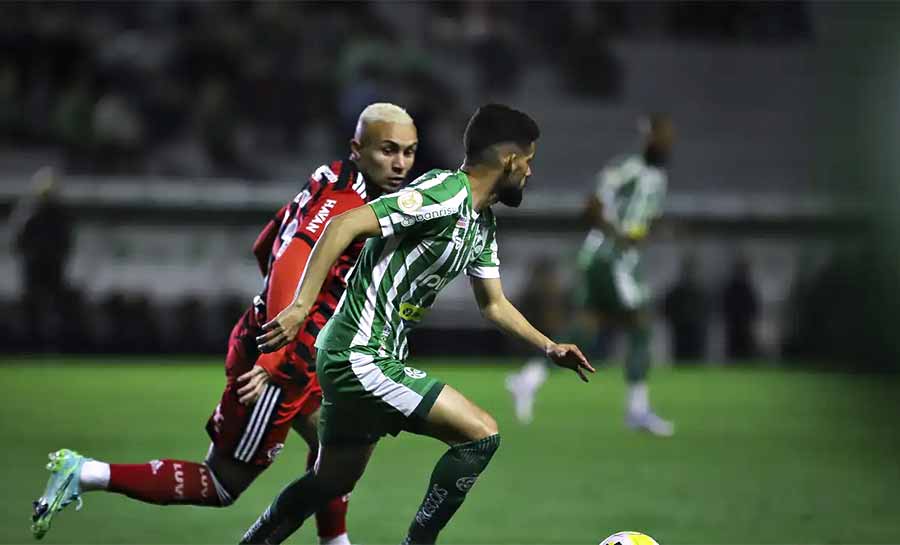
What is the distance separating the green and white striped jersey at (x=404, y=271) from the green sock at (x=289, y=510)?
2.00 feet

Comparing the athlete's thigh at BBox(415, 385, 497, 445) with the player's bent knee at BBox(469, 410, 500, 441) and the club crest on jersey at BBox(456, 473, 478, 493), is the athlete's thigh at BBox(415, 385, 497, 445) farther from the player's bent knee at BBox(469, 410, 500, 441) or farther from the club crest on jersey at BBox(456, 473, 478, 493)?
the club crest on jersey at BBox(456, 473, 478, 493)

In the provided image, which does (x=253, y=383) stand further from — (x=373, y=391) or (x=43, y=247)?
(x=43, y=247)

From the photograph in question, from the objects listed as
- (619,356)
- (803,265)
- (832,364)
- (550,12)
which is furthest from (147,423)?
(550,12)

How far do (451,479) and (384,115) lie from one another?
61.9 inches

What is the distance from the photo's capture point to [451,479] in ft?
19.0

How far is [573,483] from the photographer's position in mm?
9594

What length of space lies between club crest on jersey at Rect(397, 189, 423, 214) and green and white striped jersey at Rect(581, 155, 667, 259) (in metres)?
7.33

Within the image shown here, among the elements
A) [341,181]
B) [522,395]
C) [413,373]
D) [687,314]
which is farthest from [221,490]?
[687,314]

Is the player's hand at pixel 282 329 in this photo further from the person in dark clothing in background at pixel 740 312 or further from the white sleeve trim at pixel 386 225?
the person in dark clothing in background at pixel 740 312

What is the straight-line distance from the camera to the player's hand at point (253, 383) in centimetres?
610

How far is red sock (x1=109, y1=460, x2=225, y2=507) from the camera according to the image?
6.50 meters

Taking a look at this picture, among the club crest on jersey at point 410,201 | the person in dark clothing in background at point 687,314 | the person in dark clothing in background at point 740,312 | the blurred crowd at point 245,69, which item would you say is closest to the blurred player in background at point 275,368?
the club crest on jersey at point 410,201

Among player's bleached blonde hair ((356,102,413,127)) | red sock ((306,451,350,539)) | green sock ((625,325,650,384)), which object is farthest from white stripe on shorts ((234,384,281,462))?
green sock ((625,325,650,384))

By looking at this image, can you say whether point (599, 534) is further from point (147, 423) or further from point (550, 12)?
point (550, 12)
